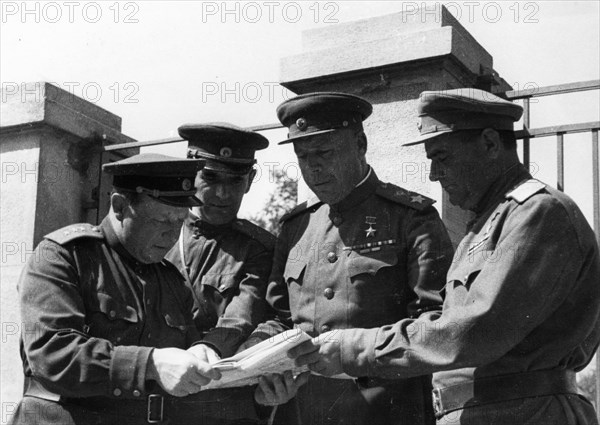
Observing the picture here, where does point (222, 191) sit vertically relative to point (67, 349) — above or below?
above

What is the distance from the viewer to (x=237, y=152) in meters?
5.09

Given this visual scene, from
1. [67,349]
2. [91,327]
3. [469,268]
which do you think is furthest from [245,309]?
[469,268]

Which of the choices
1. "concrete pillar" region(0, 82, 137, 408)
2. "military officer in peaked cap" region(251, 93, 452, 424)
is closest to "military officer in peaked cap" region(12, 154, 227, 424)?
"military officer in peaked cap" region(251, 93, 452, 424)

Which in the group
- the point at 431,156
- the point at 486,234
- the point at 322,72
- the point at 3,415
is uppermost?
the point at 322,72

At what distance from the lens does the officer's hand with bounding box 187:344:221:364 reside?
4.00 m

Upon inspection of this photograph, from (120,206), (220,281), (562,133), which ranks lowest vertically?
(220,281)

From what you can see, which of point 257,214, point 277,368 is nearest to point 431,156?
point 277,368

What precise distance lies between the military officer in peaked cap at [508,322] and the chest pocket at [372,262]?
556 millimetres

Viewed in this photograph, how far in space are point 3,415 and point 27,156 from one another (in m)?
1.80

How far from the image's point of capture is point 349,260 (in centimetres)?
445

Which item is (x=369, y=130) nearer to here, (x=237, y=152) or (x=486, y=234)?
(x=237, y=152)

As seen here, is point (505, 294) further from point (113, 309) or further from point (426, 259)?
point (113, 309)

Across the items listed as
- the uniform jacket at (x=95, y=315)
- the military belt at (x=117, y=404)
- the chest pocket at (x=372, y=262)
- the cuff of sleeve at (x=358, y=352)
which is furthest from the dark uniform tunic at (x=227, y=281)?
the cuff of sleeve at (x=358, y=352)

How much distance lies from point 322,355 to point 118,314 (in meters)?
0.92
